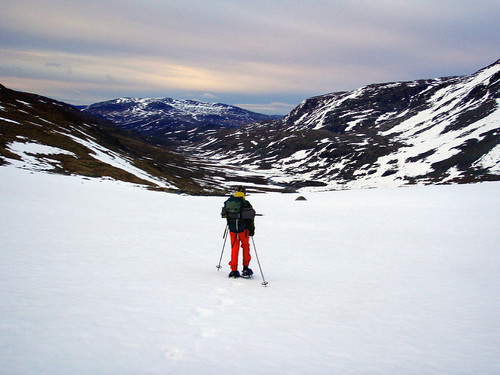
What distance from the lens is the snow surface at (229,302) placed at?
17.8 feet

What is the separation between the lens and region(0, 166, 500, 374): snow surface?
5.43 m

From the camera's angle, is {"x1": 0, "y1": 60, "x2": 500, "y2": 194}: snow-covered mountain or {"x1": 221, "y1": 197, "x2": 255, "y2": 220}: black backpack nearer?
{"x1": 221, "y1": 197, "x2": 255, "y2": 220}: black backpack

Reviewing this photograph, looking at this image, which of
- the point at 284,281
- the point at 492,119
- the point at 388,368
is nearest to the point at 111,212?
the point at 284,281

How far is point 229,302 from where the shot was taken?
8148 millimetres

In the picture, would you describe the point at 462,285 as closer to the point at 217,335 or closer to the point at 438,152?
the point at 217,335

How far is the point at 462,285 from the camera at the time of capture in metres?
11.0

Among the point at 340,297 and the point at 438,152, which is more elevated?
the point at 438,152

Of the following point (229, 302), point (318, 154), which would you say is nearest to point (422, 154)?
point (318, 154)

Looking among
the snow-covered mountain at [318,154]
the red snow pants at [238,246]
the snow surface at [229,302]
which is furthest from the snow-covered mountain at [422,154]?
the red snow pants at [238,246]

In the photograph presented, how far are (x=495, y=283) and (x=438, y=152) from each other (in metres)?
144

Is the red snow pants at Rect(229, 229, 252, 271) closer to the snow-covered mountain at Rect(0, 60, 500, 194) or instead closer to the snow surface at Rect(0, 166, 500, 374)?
the snow surface at Rect(0, 166, 500, 374)

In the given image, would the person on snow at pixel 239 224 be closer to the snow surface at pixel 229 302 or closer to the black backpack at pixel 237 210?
the black backpack at pixel 237 210

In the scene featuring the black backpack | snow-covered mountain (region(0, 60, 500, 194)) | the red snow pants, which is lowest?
the red snow pants

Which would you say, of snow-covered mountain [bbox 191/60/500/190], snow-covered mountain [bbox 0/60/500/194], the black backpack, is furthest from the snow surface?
snow-covered mountain [bbox 191/60/500/190]
